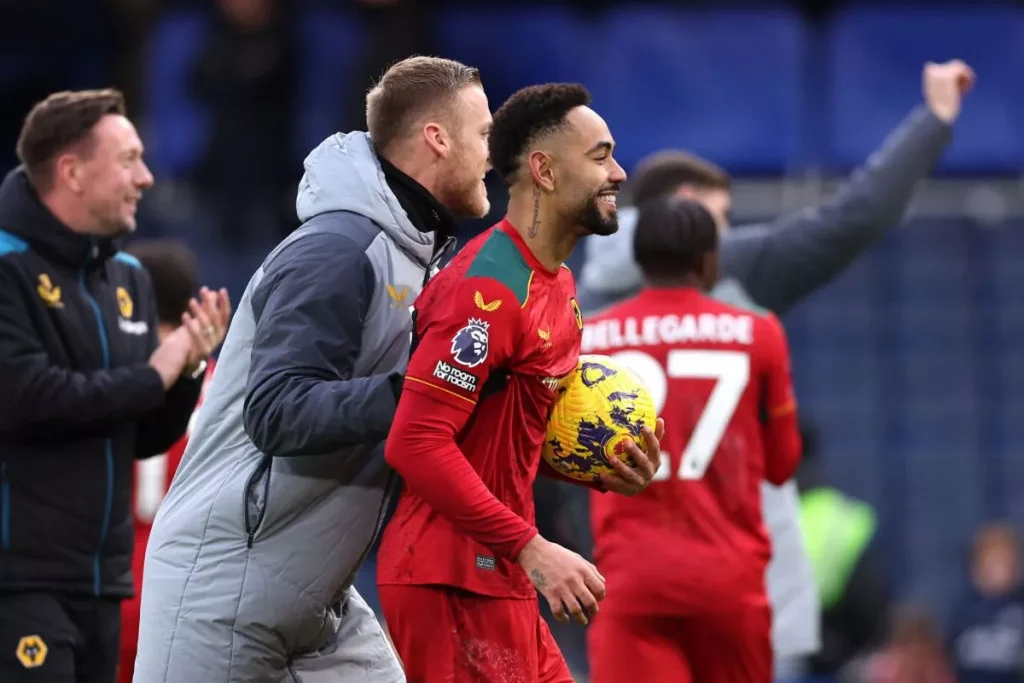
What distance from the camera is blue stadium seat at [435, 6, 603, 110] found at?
1305cm

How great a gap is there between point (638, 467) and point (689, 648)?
1.56m

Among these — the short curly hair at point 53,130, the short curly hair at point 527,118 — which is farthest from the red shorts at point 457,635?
the short curly hair at point 53,130

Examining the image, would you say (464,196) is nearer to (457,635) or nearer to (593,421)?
(593,421)

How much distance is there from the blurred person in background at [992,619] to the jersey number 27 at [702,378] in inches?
225

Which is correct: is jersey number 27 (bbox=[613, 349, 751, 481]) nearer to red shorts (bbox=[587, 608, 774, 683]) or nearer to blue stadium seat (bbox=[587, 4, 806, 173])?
red shorts (bbox=[587, 608, 774, 683])

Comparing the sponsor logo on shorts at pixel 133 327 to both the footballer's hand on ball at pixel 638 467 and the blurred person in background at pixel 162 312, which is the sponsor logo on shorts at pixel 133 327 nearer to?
the blurred person in background at pixel 162 312

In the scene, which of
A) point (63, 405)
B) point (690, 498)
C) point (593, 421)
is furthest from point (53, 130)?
point (690, 498)

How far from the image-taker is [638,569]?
554 centimetres

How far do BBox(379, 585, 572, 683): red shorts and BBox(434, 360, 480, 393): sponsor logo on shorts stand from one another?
52 centimetres

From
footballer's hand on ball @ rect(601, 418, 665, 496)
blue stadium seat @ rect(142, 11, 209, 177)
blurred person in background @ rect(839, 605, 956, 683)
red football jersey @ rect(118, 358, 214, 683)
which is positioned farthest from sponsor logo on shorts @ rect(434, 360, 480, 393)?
blue stadium seat @ rect(142, 11, 209, 177)

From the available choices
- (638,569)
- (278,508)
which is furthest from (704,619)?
(278,508)

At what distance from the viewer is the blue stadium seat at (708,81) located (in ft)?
42.6

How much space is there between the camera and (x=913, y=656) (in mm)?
10672

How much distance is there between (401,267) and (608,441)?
0.67 m
